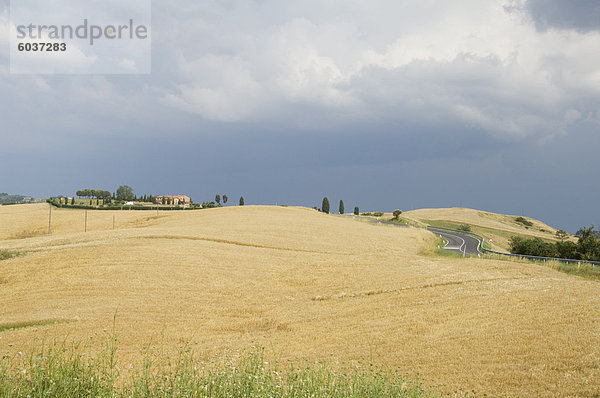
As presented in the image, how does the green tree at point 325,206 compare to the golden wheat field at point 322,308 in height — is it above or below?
above

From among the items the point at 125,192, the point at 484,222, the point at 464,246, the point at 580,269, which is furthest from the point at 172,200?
the point at 580,269

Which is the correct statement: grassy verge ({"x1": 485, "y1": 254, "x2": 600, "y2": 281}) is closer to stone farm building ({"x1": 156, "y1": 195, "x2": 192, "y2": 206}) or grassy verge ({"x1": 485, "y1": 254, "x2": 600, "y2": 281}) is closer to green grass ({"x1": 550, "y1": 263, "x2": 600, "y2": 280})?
green grass ({"x1": 550, "y1": 263, "x2": 600, "y2": 280})

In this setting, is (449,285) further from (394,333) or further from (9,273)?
(9,273)

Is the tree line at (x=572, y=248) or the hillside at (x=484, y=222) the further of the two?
the hillside at (x=484, y=222)

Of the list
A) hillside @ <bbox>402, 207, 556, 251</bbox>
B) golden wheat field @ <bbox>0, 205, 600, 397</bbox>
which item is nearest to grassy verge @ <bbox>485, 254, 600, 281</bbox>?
golden wheat field @ <bbox>0, 205, 600, 397</bbox>

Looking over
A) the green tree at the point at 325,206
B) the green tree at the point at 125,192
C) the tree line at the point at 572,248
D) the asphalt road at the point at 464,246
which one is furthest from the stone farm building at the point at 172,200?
the tree line at the point at 572,248

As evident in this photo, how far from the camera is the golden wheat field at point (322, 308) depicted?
469 inches

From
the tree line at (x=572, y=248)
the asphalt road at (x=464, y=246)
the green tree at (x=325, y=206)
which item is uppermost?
the green tree at (x=325, y=206)

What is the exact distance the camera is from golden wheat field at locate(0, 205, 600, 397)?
11922 millimetres

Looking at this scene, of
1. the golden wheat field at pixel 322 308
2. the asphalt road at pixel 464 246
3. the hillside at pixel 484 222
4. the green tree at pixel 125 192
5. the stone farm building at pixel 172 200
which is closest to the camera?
the golden wheat field at pixel 322 308

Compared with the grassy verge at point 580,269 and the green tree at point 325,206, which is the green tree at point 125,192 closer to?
the green tree at point 325,206

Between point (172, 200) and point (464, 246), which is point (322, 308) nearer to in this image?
point (464, 246)

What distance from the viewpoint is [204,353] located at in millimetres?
12828

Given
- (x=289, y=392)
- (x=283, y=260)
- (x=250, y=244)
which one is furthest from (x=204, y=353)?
(x=250, y=244)
